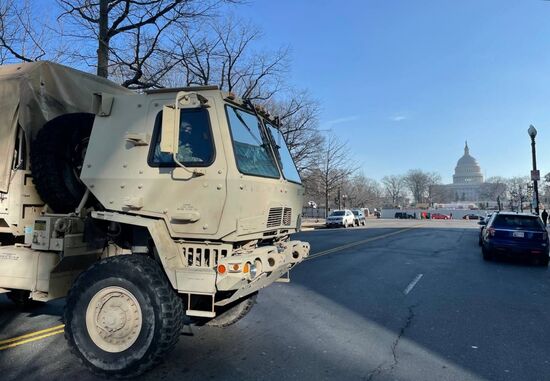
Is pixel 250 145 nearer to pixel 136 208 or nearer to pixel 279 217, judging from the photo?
pixel 279 217

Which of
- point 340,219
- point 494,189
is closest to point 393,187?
point 494,189

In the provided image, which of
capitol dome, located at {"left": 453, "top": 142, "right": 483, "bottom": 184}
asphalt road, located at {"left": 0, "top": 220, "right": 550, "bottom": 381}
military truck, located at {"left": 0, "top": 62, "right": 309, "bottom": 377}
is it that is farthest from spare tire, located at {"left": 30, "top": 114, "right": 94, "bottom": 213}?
capitol dome, located at {"left": 453, "top": 142, "right": 483, "bottom": 184}

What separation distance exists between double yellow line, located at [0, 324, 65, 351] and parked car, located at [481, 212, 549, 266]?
13.2m

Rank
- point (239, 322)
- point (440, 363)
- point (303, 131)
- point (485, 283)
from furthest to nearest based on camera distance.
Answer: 1. point (303, 131)
2. point (485, 283)
3. point (239, 322)
4. point (440, 363)

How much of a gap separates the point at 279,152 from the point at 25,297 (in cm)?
481

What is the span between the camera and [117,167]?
505cm

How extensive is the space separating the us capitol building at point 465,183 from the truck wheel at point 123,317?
521 ft

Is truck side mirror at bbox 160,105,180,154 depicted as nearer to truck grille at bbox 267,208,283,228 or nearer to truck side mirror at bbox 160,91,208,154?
truck side mirror at bbox 160,91,208,154

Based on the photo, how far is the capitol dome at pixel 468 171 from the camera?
6683 inches

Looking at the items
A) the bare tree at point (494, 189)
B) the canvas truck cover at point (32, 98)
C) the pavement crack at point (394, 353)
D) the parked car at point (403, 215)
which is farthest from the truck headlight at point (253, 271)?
the bare tree at point (494, 189)

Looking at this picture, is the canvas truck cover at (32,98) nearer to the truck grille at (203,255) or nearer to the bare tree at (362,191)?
the truck grille at (203,255)

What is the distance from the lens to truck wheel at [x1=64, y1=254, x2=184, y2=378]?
444cm

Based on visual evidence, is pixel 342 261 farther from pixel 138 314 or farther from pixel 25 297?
pixel 138 314

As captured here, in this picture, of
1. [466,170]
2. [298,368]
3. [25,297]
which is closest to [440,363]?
[298,368]
